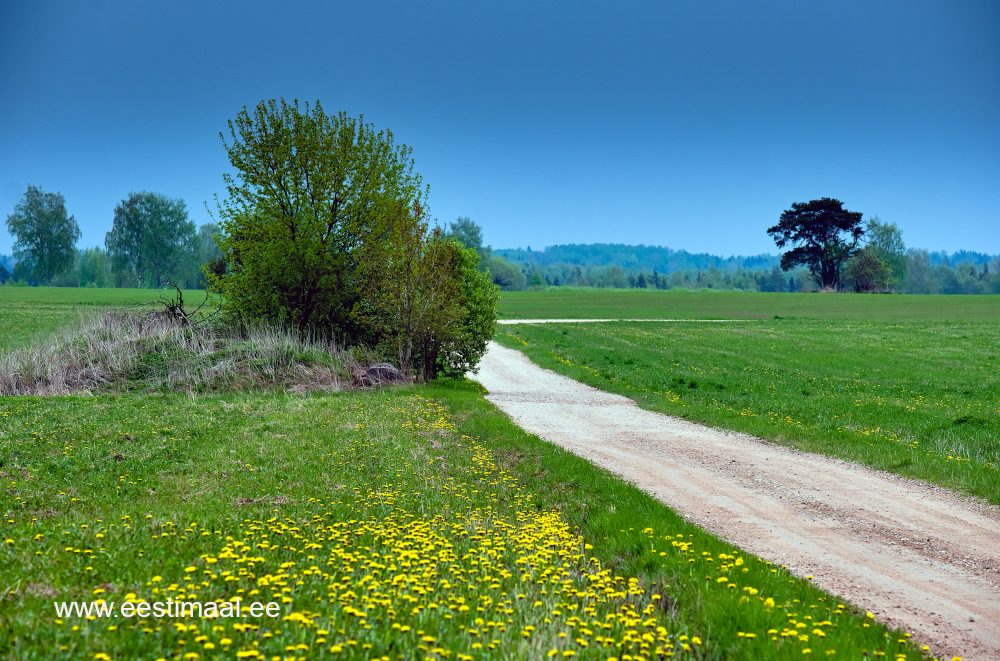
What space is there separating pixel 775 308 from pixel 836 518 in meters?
69.2

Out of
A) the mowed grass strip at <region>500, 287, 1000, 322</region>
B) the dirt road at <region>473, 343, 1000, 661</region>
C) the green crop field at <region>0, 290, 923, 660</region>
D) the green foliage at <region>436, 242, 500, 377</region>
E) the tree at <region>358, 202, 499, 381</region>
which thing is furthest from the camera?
the mowed grass strip at <region>500, 287, 1000, 322</region>

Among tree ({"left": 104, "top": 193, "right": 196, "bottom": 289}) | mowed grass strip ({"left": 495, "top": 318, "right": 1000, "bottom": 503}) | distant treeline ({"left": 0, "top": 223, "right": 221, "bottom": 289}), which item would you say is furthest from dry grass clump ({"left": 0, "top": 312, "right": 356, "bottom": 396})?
tree ({"left": 104, "top": 193, "right": 196, "bottom": 289})

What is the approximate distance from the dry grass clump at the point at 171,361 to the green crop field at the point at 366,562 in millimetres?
7730

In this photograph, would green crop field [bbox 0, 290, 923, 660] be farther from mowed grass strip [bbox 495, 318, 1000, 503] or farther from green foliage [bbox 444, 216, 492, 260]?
green foliage [bbox 444, 216, 492, 260]

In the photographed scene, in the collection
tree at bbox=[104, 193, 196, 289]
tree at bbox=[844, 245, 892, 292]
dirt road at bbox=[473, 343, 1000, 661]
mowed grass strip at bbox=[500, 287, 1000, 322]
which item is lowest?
dirt road at bbox=[473, 343, 1000, 661]

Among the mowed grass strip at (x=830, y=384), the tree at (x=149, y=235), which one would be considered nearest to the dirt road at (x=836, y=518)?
the mowed grass strip at (x=830, y=384)

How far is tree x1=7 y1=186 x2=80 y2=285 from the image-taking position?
362 ft

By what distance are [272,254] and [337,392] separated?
672 centimetres

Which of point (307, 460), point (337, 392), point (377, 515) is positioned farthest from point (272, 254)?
point (377, 515)

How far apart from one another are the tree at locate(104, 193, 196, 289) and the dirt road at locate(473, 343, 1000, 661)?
380ft

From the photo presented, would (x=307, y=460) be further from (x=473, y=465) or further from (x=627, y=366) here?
(x=627, y=366)

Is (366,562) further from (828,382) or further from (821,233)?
(821,233)

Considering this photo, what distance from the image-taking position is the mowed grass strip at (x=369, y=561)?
15.3 ft

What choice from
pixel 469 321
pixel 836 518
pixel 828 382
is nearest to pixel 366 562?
pixel 836 518
